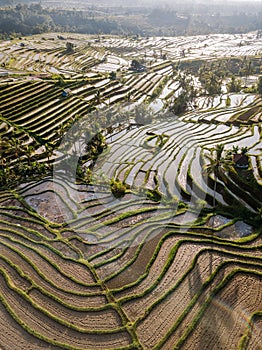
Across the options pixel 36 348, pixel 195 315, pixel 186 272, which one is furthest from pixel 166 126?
pixel 36 348

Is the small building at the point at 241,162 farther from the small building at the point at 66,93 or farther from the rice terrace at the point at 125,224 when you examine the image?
the small building at the point at 66,93

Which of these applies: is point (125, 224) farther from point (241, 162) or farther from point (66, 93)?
point (66, 93)

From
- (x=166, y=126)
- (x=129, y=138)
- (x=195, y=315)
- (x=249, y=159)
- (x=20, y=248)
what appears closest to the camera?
(x=195, y=315)

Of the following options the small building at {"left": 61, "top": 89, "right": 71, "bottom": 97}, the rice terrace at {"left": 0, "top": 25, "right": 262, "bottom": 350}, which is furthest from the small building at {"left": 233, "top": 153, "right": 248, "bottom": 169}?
the small building at {"left": 61, "top": 89, "right": 71, "bottom": 97}

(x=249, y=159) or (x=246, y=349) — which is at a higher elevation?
(x=249, y=159)

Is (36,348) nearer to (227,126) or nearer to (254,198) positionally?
(254,198)

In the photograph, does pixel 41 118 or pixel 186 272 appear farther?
pixel 41 118

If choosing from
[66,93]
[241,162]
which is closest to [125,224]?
[241,162]

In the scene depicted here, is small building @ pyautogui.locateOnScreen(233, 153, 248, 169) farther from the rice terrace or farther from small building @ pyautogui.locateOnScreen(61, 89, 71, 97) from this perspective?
small building @ pyautogui.locateOnScreen(61, 89, 71, 97)
